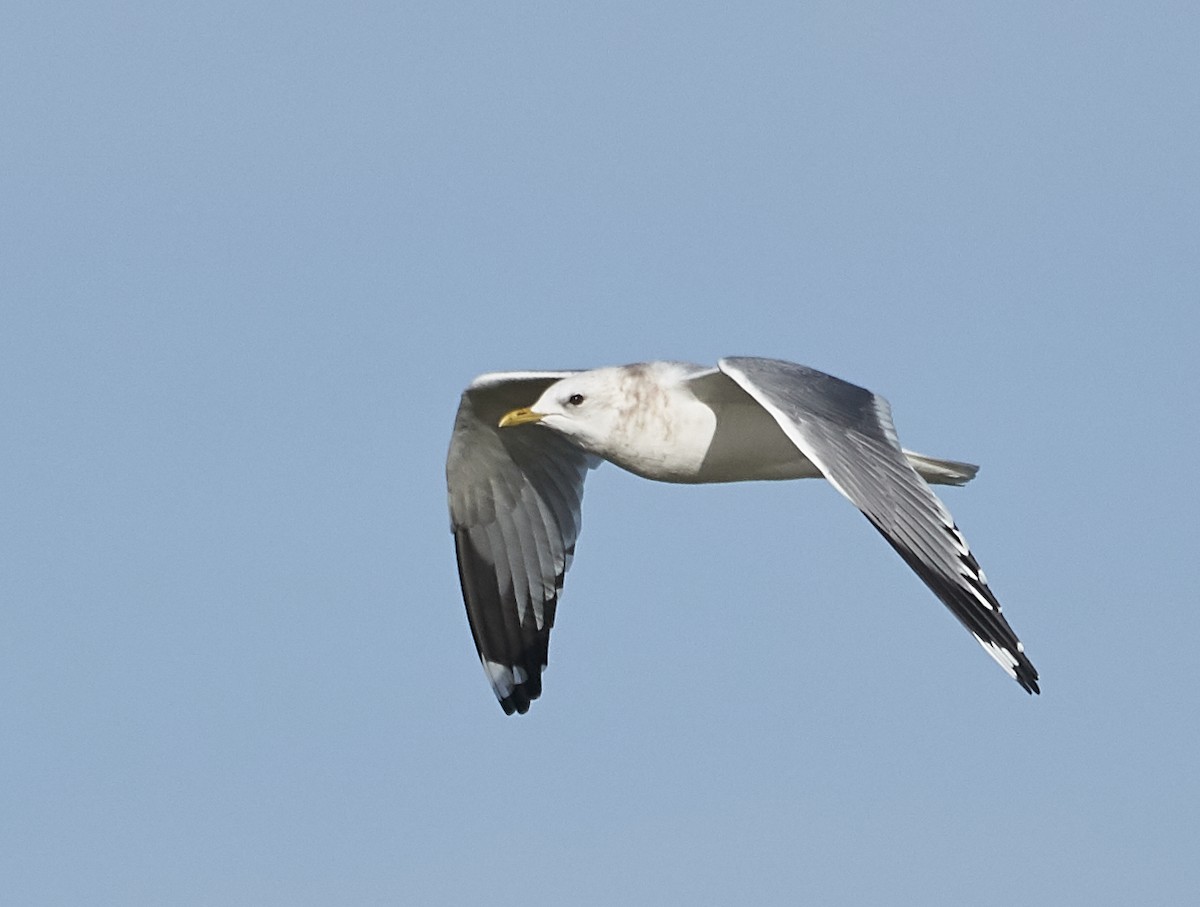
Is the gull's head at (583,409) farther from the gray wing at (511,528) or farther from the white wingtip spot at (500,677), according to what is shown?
the white wingtip spot at (500,677)

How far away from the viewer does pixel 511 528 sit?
930cm

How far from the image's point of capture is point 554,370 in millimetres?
8648

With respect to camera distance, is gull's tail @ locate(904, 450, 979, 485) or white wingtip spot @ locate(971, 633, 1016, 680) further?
gull's tail @ locate(904, 450, 979, 485)

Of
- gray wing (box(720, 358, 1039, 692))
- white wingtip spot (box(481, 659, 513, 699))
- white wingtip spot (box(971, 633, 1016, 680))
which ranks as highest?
gray wing (box(720, 358, 1039, 692))

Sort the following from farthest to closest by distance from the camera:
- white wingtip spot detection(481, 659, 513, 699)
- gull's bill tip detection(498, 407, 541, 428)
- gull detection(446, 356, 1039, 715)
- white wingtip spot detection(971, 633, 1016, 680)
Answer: white wingtip spot detection(481, 659, 513, 699) → gull's bill tip detection(498, 407, 541, 428) → gull detection(446, 356, 1039, 715) → white wingtip spot detection(971, 633, 1016, 680)

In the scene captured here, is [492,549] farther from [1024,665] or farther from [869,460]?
[1024,665]

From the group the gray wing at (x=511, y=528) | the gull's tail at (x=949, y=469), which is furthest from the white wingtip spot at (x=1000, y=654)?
the gray wing at (x=511, y=528)

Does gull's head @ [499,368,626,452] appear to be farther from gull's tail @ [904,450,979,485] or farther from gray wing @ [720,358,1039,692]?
gull's tail @ [904,450,979,485]

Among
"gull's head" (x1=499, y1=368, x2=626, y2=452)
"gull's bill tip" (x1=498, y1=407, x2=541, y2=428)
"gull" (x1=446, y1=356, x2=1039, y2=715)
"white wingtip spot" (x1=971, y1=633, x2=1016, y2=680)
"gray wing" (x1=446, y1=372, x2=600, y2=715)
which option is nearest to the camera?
"white wingtip spot" (x1=971, y1=633, x2=1016, y2=680)

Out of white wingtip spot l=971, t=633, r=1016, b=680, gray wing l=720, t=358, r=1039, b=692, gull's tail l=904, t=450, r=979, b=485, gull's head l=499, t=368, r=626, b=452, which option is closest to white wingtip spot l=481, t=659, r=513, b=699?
gull's head l=499, t=368, r=626, b=452

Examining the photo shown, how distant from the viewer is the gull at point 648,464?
254 inches

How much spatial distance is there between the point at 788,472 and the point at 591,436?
841mm

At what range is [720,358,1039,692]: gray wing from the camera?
6238 mm

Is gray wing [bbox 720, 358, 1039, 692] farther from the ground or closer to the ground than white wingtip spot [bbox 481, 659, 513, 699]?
farther from the ground
